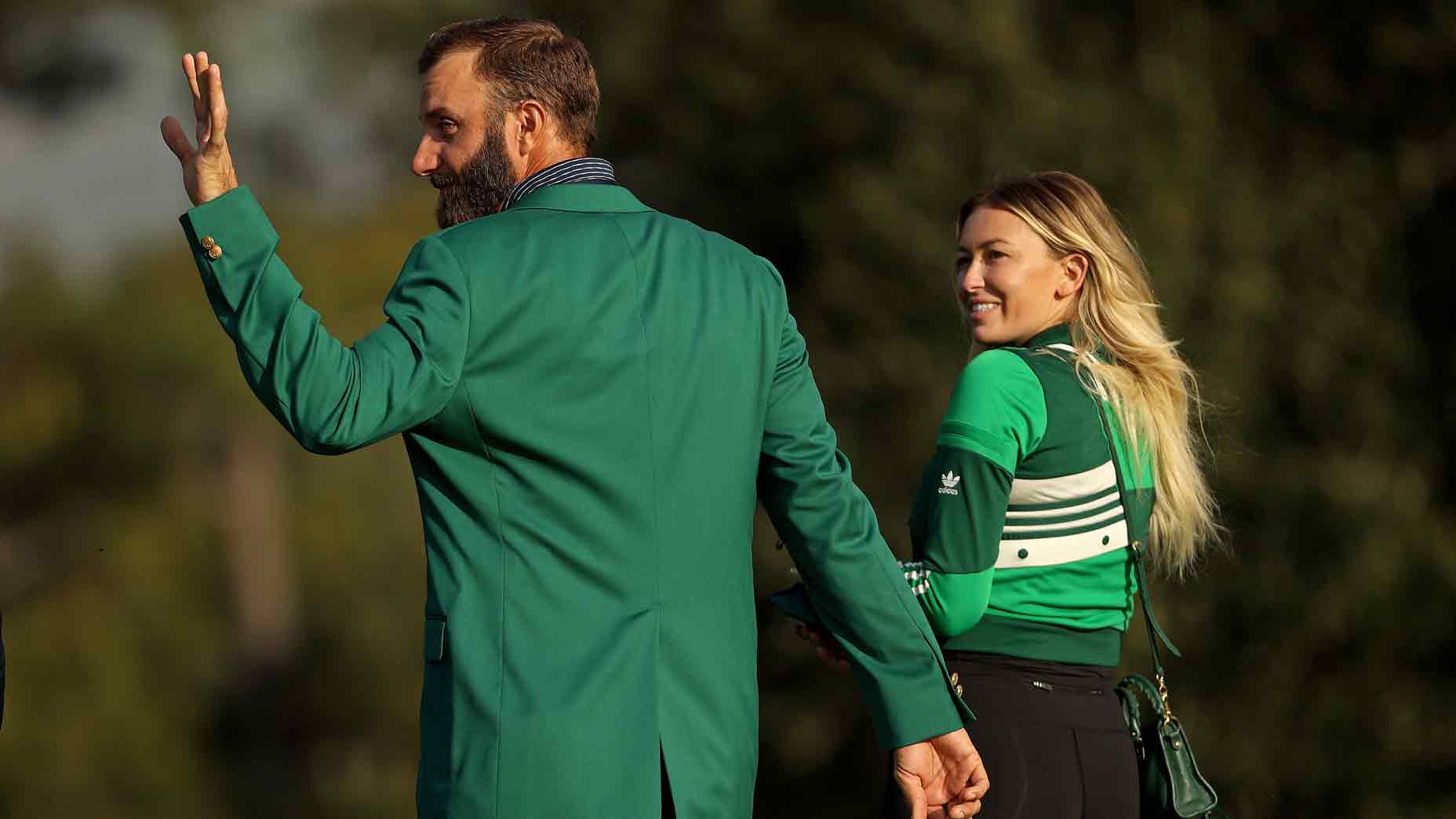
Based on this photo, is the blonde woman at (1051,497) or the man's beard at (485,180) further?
the blonde woman at (1051,497)

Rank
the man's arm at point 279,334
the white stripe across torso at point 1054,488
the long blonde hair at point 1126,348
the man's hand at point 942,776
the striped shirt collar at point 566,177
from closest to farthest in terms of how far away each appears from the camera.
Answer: the man's arm at point 279,334
the striped shirt collar at point 566,177
the man's hand at point 942,776
the white stripe across torso at point 1054,488
the long blonde hair at point 1126,348

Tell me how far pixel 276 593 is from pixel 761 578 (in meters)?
11.2

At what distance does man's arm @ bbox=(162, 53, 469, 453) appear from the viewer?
221 centimetres

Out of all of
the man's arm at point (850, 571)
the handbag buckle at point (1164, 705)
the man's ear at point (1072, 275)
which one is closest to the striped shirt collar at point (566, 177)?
the man's arm at point (850, 571)

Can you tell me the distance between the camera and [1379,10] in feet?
24.0

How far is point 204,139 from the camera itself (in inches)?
88.7

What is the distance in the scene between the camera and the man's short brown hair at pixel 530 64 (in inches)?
105

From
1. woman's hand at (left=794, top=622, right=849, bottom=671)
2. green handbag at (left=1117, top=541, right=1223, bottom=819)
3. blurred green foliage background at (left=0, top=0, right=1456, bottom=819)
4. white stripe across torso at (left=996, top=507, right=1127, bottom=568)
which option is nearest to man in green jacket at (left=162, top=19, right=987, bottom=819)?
woman's hand at (left=794, top=622, right=849, bottom=671)

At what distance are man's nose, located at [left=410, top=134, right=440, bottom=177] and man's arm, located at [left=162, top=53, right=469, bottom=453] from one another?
395 millimetres

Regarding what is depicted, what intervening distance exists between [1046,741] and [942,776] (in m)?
0.34

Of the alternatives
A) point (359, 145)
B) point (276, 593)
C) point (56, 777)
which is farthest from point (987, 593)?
point (276, 593)

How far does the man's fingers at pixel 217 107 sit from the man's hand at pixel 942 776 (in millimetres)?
1251

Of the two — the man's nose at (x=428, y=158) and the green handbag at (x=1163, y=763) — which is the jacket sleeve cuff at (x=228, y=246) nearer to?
the man's nose at (x=428, y=158)

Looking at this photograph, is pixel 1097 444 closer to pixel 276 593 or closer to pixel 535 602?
pixel 535 602
